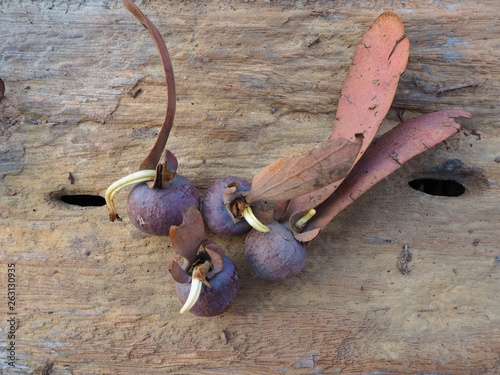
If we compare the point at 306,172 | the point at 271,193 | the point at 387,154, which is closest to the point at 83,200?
the point at 271,193

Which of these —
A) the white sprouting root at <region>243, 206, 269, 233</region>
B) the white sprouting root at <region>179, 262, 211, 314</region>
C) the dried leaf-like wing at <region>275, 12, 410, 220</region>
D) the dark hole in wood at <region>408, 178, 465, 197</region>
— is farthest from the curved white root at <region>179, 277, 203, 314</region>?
the dark hole in wood at <region>408, 178, 465, 197</region>

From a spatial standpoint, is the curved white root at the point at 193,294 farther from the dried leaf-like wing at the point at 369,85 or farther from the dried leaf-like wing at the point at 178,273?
the dried leaf-like wing at the point at 369,85

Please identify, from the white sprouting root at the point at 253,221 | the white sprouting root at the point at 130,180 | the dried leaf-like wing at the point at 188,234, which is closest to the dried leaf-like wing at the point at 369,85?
the white sprouting root at the point at 253,221

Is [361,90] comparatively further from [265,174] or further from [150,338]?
[150,338]

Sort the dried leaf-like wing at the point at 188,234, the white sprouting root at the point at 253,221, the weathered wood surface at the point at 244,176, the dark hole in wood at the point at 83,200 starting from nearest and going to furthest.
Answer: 1. the dried leaf-like wing at the point at 188,234
2. the white sprouting root at the point at 253,221
3. the weathered wood surface at the point at 244,176
4. the dark hole in wood at the point at 83,200

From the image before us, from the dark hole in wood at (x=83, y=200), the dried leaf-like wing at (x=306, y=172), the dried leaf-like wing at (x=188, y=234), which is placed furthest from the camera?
the dark hole in wood at (x=83, y=200)

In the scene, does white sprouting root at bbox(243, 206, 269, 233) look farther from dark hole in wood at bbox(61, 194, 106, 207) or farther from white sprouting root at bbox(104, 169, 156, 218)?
dark hole in wood at bbox(61, 194, 106, 207)

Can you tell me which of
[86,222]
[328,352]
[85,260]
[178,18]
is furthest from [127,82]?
[328,352]
